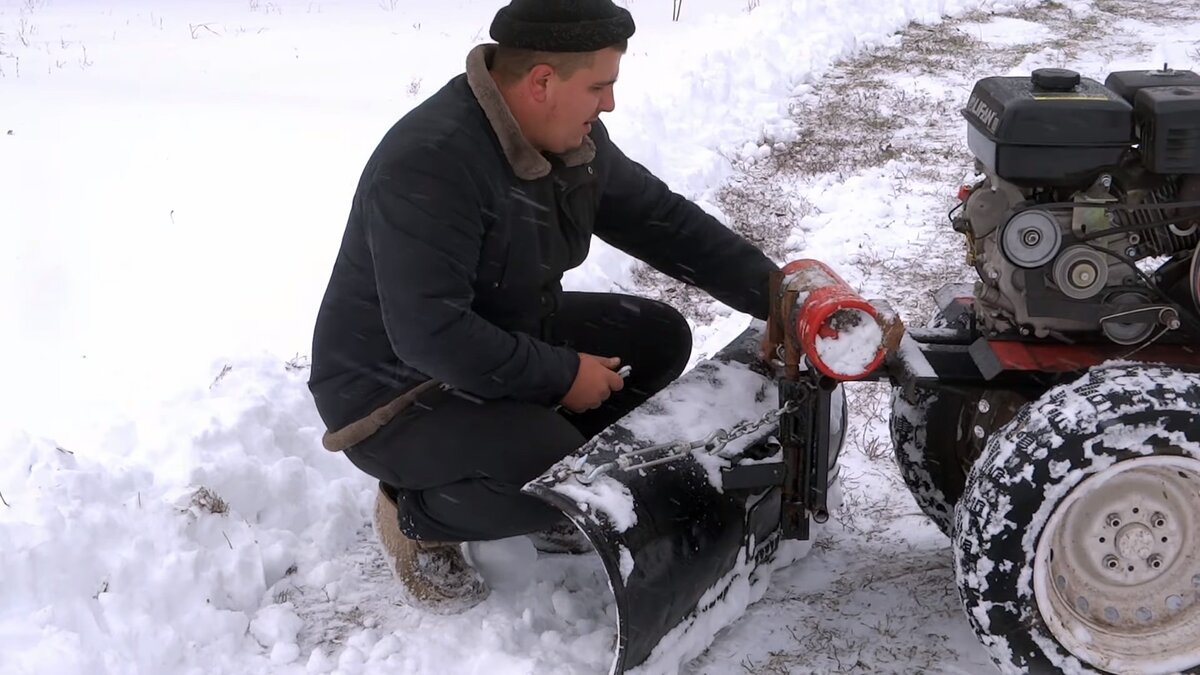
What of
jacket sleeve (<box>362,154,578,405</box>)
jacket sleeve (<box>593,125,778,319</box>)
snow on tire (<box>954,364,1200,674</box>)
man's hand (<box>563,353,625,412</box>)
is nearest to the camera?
snow on tire (<box>954,364,1200,674</box>)

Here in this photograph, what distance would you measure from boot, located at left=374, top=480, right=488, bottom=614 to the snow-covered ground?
61mm

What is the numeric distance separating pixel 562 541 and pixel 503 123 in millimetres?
1079

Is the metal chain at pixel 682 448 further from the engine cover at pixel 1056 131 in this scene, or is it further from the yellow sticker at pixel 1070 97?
the yellow sticker at pixel 1070 97

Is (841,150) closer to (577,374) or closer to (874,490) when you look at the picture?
(874,490)

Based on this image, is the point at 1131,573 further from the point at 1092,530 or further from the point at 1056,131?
the point at 1056,131

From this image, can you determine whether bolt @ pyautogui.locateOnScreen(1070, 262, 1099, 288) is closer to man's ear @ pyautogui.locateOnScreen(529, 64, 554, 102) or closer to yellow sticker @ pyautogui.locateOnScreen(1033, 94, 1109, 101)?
yellow sticker @ pyautogui.locateOnScreen(1033, 94, 1109, 101)

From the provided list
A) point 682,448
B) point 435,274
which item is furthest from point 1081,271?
point 435,274

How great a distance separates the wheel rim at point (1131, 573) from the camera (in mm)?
2316

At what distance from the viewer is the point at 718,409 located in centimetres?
269

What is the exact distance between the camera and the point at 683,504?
8.00ft

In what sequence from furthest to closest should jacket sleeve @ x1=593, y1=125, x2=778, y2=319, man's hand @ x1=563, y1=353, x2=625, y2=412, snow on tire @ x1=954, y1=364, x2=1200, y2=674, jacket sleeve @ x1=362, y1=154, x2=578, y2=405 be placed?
jacket sleeve @ x1=593, y1=125, x2=778, y2=319
man's hand @ x1=563, y1=353, x2=625, y2=412
jacket sleeve @ x1=362, y1=154, x2=578, y2=405
snow on tire @ x1=954, y1=364, x2=1200, y2=674

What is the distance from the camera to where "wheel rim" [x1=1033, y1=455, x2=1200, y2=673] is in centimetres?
232

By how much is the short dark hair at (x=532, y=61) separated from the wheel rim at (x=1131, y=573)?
4.35 feet

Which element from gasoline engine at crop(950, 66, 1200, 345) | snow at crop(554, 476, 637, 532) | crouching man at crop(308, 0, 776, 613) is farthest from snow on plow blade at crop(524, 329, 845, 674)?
gasoline engine at crop(950, 66, 1200, 345)
